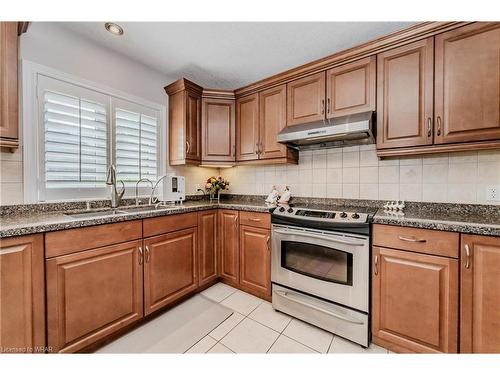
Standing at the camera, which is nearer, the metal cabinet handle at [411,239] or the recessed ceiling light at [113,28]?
the metal cabinet handle at [411,239]

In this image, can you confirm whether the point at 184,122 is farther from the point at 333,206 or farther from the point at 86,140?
the point at 333,206

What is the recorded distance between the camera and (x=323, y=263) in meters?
1.61

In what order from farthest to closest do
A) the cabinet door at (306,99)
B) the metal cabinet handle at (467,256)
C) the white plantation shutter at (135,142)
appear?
the white plantation shutter at (135,142) → the cabinet door at (306,99) → the metal cabinet handle at (467,256)

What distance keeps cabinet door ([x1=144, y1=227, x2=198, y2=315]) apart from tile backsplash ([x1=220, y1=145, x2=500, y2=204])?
1.15 m

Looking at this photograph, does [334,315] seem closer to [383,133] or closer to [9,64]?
[383,133]

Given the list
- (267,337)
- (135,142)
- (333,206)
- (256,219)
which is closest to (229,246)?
(256,219)

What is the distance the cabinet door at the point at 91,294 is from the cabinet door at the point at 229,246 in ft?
2.82

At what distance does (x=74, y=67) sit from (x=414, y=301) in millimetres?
3056

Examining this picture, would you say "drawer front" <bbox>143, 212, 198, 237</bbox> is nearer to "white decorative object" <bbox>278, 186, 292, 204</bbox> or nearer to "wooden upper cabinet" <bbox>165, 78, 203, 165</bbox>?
"wooden upper cabinet" <bbox>165, 78, 203, 165</bbox>

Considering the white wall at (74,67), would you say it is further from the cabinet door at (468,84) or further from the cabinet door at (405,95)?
the cabinet door at (468,84)

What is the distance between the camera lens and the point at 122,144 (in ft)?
6.72

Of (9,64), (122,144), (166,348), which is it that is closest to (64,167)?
(122,144)

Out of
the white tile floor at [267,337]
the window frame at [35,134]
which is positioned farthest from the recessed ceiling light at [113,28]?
the white tile floor at [267,337]

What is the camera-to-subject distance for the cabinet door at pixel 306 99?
191 centimetres
